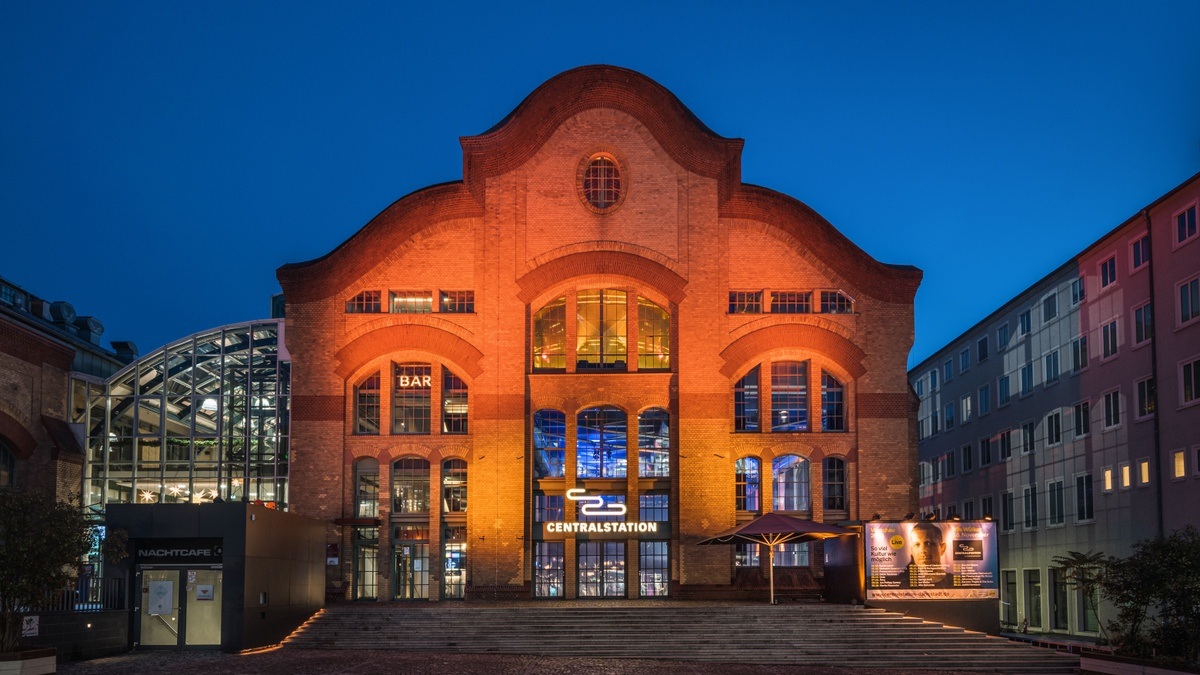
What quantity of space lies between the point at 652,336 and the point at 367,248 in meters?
11.2

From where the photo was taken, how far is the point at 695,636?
34562mm

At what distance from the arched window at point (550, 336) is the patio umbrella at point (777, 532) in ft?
30.9

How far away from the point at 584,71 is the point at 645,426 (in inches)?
533

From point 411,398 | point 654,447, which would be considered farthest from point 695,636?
point 411,398

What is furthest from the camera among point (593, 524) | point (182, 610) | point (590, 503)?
point (590, 503)

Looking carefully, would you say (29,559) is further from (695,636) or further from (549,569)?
(549,569)

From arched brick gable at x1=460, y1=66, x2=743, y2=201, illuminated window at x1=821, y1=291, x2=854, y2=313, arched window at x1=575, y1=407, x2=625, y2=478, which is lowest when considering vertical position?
arched window at x1=575, y1=407, x2=625, y2=478

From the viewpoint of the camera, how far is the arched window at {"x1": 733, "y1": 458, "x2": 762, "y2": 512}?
4475cm

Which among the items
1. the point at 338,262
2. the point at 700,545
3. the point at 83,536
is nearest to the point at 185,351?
the point at 338,262

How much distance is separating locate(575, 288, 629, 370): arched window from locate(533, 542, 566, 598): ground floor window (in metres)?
6.75

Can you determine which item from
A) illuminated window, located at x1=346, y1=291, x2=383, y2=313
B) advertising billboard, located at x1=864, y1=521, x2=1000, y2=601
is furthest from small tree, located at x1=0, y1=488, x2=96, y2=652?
advertising billboard, located at x1=864, y1=521, x2=1000, y2=601

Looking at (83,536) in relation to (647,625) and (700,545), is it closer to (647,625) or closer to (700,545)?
(647,625)

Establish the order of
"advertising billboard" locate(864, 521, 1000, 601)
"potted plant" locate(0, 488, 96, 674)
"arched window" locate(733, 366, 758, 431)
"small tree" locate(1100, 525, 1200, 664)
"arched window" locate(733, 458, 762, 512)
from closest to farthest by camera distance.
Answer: "potted plant" locate(0, 488, 96, 674)
"small tree" locate(1100, 525, 1200, 664)
"advertising billboard" locate(864, 521, 1000, 601)
"arched window" locate(733, 458, 762, 512)
"arched window" locate(733, 366, 758, 431)

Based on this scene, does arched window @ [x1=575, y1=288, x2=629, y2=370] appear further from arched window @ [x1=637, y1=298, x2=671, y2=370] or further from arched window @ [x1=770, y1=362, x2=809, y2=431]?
arched window @ [x1=770, y1=362, x2=809, y2=431]
